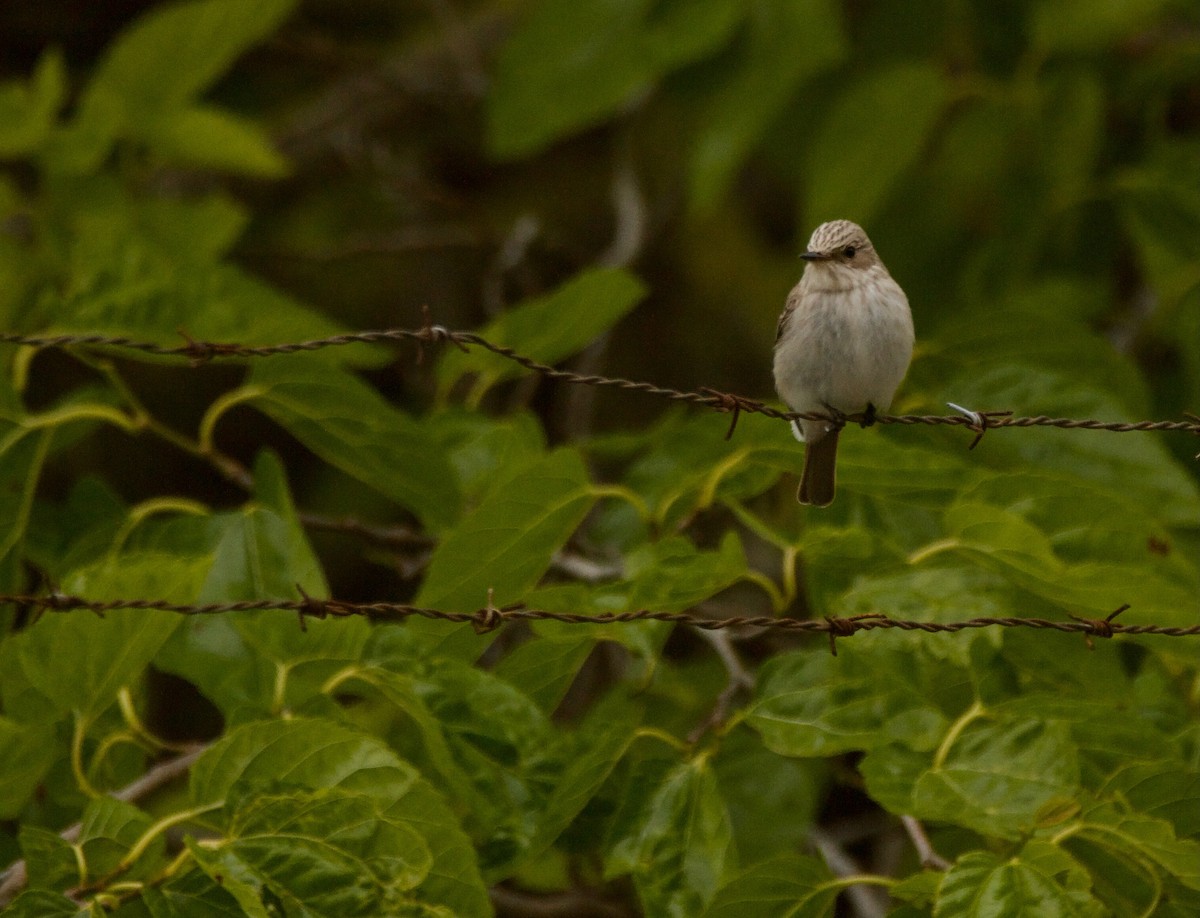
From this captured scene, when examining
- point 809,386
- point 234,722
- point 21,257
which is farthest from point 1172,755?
point 21,257

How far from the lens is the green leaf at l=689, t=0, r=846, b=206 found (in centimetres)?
450

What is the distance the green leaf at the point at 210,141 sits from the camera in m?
4.82

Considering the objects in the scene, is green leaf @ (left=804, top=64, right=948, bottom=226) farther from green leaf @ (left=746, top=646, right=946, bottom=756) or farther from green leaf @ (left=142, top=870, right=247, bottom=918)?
green leaf @ (left=142, top=870, right=247, bottom=918)

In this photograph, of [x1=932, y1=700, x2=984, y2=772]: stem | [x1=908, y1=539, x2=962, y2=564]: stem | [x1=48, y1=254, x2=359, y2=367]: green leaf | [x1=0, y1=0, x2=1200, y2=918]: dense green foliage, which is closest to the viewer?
[x1=0, y1=0, x2=1200, y2=918]: dense green foliage

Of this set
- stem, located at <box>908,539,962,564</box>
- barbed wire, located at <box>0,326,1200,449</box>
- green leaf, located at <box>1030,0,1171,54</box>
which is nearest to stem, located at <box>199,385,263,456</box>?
barbed wire, located at <box>0,326,1200,449</box>

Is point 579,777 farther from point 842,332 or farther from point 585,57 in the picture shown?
point 585,57

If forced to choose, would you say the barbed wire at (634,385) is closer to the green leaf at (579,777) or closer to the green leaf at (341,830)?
the green leaf at (579,777)

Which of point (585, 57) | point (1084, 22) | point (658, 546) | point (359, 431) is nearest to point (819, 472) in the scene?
point (658, 546)

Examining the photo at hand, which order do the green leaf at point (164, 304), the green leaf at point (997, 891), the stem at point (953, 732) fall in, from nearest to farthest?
the green leaf at point (997, 891) → the stem at point (953, 732) → the green leaf at point (164, 304)

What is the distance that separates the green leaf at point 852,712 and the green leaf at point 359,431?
1.04 metres

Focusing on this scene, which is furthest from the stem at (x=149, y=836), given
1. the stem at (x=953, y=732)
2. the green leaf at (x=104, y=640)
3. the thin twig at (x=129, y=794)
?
the stem at (x=953, y=732)

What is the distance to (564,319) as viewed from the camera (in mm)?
3820

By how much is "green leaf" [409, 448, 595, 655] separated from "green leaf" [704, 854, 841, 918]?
0.76 metres

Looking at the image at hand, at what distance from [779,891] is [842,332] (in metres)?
1.15
